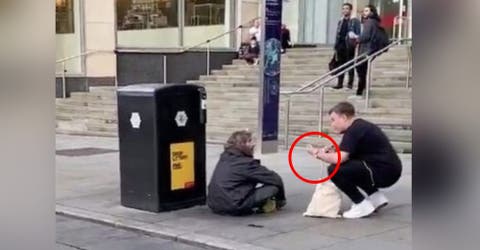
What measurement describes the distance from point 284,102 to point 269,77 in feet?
8.56

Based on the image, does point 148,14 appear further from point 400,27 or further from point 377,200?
point 377,200

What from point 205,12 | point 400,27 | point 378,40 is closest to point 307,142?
point 378,40

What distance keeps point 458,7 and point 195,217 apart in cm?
566

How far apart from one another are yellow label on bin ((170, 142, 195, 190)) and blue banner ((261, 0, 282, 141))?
4.06m

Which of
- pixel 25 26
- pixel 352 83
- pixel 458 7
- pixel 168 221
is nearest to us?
pixel 458 7

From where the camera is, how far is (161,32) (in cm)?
1917

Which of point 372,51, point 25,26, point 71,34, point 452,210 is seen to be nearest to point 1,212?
point 25,26

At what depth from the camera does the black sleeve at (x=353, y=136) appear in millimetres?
6336

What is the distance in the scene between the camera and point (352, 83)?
1398 centimetres

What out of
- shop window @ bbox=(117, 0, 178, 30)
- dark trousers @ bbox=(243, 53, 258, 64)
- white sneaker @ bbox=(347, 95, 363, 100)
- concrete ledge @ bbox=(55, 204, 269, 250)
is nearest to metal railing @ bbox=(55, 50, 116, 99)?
shop window @ bbox=(117, 0, 178, 30)

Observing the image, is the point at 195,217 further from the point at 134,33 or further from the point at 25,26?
the point at 134,33

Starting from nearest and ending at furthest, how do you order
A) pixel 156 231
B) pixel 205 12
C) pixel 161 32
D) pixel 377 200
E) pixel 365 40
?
pixel 156 231 < pixel 377 200 < pixel 365 40 < pixel 161 32 < pixel 205 12

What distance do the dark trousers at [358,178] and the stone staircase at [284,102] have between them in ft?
13.8

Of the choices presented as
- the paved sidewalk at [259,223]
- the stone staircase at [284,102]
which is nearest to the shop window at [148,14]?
the stone staircase at [284,102]
